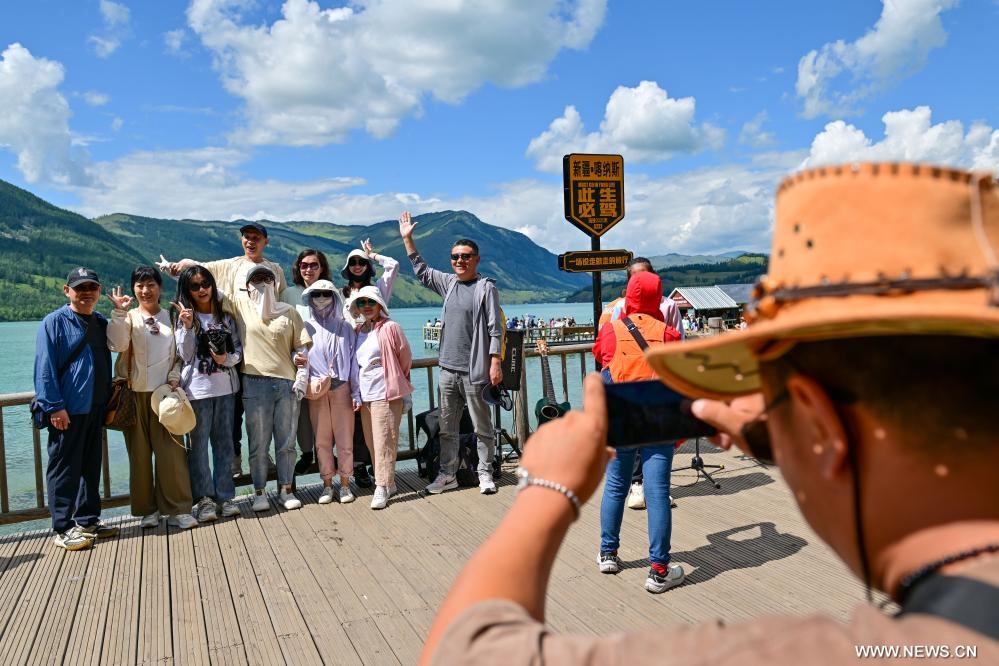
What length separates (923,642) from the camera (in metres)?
0.63

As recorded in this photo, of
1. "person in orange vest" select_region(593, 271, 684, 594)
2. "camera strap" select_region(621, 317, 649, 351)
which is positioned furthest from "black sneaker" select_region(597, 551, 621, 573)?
"camera strap" select_region(621, 317, 649, 351)

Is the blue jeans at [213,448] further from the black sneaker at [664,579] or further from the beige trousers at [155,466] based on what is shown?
the black sneaker at [664,579]

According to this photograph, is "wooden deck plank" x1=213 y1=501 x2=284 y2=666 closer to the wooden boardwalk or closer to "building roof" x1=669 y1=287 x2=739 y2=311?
the wooden boardwalk

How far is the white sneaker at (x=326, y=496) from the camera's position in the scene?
535 cm

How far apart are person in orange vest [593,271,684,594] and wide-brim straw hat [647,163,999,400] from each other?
9.32 ft

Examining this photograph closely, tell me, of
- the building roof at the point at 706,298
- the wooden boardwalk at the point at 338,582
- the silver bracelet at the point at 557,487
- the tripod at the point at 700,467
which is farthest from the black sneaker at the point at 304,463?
the building roof at the point at 706,298

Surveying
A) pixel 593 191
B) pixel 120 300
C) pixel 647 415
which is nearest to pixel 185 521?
pixel 120 300

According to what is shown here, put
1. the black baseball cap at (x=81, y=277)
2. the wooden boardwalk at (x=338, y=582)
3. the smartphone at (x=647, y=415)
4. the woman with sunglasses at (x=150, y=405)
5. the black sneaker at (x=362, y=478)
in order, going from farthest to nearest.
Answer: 1. the black sneaker at (x=362, y=478)
2. the woman with sunglasses at (x=150, y=405)
3. the black baseball cap at (x=81, y=277)
4. the wooden boardwalk at (x=338, y=582)
5. the smartphone at (x=647, y=415)

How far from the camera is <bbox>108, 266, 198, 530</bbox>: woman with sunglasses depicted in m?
4.71

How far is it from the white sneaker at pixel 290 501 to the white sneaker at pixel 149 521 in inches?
35.8

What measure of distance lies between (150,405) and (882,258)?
5066 millimetres

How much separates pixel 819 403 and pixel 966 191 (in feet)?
0.97

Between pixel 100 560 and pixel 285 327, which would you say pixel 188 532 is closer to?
pixel 100 560

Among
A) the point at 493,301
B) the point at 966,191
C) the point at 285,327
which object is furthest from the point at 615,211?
the point at 966,191
